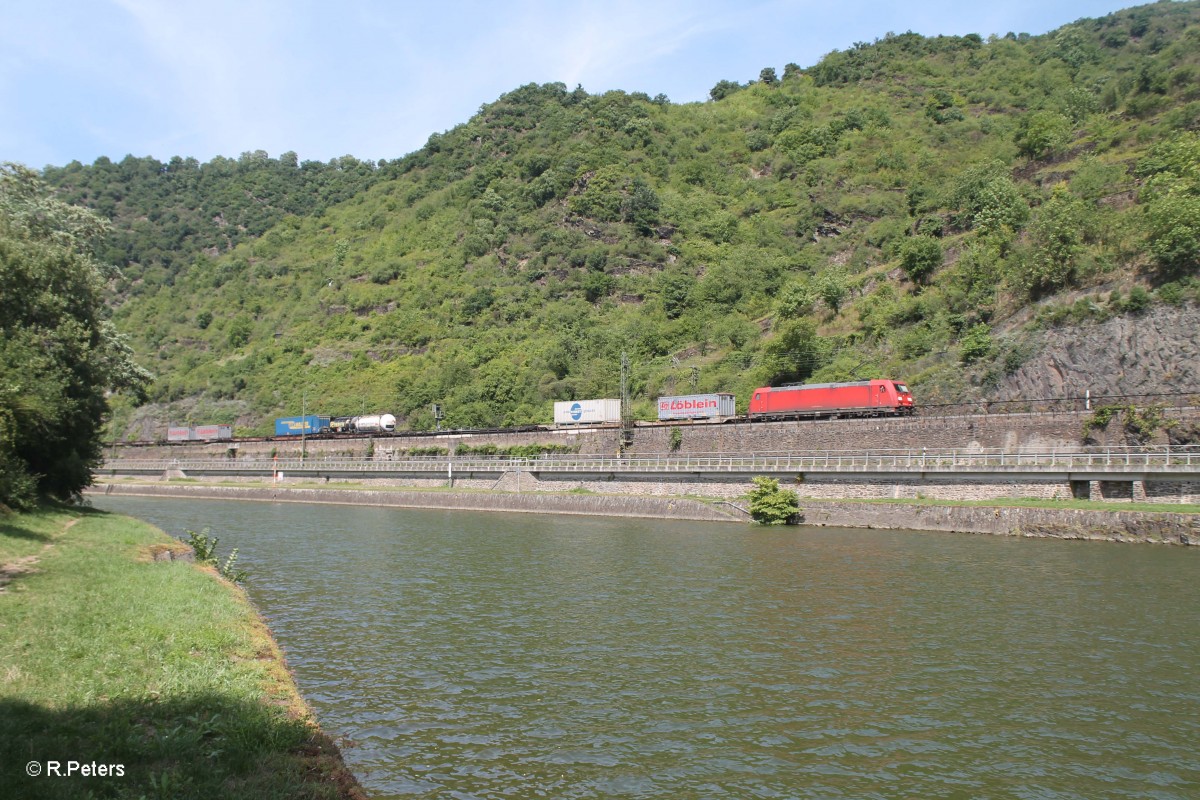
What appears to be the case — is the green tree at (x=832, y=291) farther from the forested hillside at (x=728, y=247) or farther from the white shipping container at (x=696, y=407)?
the white shipping container at (x=696, y=407)

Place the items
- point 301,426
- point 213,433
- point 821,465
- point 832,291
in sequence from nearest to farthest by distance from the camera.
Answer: point 821,465 < point 832,291 < point 301,426 < point 213,433

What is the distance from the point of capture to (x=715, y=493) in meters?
44.8

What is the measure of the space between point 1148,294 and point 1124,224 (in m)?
9.38

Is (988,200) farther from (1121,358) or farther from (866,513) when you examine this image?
(866,513)

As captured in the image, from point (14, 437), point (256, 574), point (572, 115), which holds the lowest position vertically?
point (256, 574)

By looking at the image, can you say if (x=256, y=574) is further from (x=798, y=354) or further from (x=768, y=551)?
(x=798, y=354)

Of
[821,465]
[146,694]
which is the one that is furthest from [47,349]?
[821,465]

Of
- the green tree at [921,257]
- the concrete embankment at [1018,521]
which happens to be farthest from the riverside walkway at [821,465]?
the green tree at [921,257]

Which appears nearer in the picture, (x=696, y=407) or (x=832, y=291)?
(x=696, y=407)

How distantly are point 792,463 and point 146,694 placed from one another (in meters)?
37.6

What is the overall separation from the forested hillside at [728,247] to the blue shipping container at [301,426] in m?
11.5

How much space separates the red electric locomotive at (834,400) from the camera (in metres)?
47.2

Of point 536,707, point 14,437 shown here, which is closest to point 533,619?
point 536,707

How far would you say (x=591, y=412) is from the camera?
210ft
